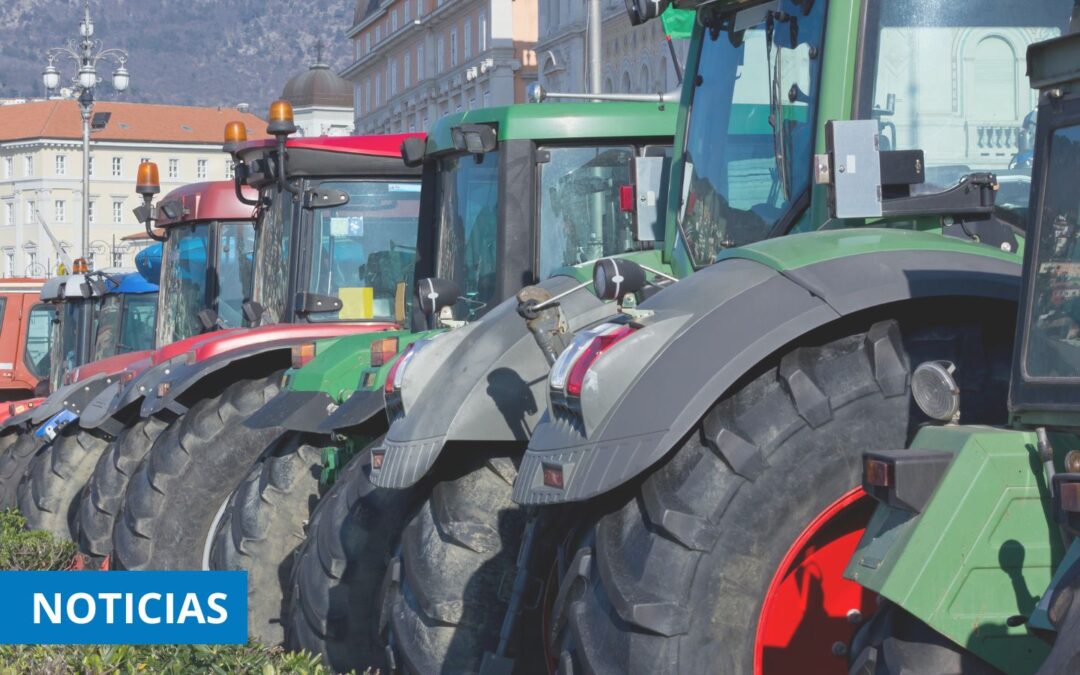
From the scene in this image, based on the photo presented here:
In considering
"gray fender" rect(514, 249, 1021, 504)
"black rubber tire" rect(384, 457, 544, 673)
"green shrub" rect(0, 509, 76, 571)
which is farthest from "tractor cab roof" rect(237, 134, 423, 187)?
"gray fender" rect(514, 249, 1021, 504)

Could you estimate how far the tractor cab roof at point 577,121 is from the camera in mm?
8641

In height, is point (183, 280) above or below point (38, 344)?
above

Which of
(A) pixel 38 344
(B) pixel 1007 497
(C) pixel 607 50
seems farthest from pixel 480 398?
(C) pixel 607 50

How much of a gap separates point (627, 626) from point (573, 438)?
1.89 feet

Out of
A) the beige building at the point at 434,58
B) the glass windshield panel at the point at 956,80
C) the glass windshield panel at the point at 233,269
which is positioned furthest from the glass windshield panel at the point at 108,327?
the beige building at the point at 434,58

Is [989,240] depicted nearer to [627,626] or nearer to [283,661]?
[627,626]

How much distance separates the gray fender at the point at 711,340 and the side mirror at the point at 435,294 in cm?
344

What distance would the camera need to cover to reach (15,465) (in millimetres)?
Answer: 17281

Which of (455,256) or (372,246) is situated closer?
(455,256)

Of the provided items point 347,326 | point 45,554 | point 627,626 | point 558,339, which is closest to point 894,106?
point 558,339

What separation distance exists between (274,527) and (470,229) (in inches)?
68.1

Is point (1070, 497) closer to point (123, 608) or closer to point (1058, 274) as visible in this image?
point (1058, 274)

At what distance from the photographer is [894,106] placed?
550 centimetres

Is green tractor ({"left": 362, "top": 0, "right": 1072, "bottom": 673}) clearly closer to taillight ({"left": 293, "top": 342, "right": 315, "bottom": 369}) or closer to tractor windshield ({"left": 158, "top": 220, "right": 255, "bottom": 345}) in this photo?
taillight ({"left": 293, "top": 342, "right": 315, "bottom": 369})
